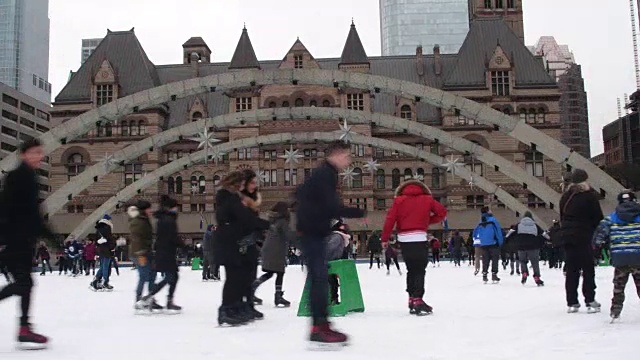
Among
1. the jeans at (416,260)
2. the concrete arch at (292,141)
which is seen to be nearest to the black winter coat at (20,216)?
the jeans at (416,260)

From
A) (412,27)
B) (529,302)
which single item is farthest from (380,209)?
(412,27)

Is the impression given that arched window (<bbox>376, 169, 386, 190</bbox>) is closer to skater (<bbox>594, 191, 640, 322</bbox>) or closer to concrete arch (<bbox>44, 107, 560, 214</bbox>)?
concrete arch (<bbox>44, 107, 560, 214</bbox>)

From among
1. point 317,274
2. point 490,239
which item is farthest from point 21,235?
point 490,239

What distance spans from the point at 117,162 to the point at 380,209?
1180 inches

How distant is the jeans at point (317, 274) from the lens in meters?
5.56

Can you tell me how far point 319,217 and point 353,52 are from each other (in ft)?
172

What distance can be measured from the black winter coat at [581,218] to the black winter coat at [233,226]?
3.50 meters

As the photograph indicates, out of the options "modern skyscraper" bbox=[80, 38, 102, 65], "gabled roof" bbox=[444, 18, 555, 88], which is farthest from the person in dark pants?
"modern skyscraper" bbox=[80, 38, 102, 65]

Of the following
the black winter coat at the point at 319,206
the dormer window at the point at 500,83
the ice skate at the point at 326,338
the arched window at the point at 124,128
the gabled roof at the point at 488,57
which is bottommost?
the ice skate at the point at 326,338

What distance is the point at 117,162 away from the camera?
26.4 metres

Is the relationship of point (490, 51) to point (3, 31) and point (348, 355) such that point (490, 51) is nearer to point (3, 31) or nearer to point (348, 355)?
point (348, 355)

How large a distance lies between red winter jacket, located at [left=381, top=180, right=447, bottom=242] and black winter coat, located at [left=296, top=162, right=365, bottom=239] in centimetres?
253

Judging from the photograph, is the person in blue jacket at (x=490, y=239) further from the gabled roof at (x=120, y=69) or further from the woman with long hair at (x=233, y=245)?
the gabled roof at (x=120, y=69)

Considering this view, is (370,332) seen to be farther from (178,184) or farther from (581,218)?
(178,184)
